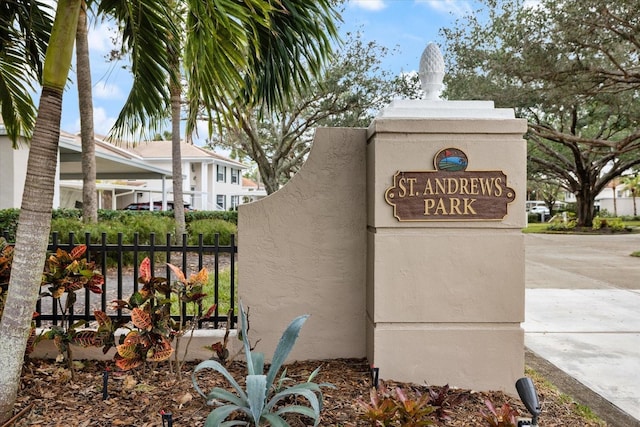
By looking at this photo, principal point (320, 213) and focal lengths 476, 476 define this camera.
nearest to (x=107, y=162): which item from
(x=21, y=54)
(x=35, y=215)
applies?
(x=21, y=54)

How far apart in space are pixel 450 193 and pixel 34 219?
3.02m

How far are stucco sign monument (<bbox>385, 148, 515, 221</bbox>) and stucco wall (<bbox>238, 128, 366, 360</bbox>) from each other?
515mm

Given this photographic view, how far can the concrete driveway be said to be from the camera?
4355mm

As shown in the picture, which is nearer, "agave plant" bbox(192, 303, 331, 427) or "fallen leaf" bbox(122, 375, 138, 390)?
"agave plant" bbox(192, 303, 331, 427)

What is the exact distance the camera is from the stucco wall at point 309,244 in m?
4.19

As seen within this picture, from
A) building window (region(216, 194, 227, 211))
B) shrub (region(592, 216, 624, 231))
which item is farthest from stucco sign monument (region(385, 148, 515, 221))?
building window (region(216, 194, 227, 211))

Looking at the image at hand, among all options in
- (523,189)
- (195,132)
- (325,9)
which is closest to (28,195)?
(195,132)

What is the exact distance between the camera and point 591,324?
6.27 meters

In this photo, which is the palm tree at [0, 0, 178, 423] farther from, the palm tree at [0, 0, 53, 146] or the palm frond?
the palm tree at [0, 0, 53, 146]

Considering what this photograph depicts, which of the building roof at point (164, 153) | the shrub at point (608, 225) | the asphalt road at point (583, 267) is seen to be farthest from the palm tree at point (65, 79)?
the building roof at point (164, 153)

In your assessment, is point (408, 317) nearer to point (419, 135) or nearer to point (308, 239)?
point (308, 239)

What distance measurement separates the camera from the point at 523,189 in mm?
3771

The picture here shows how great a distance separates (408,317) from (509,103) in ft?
49.7

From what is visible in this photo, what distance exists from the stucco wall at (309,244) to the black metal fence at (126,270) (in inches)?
12.2
